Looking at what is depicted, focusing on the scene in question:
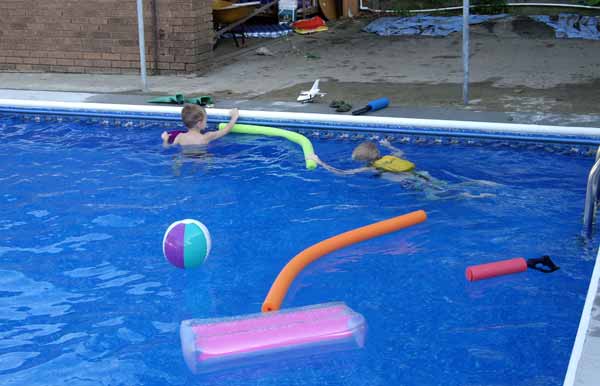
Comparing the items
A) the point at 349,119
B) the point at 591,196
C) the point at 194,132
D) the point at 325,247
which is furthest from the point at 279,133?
the point at 591,196

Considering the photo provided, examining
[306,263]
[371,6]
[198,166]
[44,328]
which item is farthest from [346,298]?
[371,6]

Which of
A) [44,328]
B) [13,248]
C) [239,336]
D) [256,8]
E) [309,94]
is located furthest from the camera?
[256,8]

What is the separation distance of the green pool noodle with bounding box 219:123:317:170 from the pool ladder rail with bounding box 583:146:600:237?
2.69 m

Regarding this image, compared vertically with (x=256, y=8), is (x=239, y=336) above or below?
below

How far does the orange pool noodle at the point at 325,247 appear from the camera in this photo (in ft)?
15.4

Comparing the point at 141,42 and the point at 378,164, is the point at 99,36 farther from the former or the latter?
the point at 378,164

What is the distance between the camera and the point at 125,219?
6.46 m

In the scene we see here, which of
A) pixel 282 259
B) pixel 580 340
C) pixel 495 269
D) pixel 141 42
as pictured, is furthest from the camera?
pixel 141 42

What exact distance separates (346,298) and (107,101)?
5610mm

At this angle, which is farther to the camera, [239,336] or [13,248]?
[13,248]

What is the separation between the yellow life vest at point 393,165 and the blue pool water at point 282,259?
0.46ft

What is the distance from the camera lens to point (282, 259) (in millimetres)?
5695

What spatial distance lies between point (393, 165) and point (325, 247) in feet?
5.99

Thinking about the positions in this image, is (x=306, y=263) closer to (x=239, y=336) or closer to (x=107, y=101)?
(x=239, y=336)
